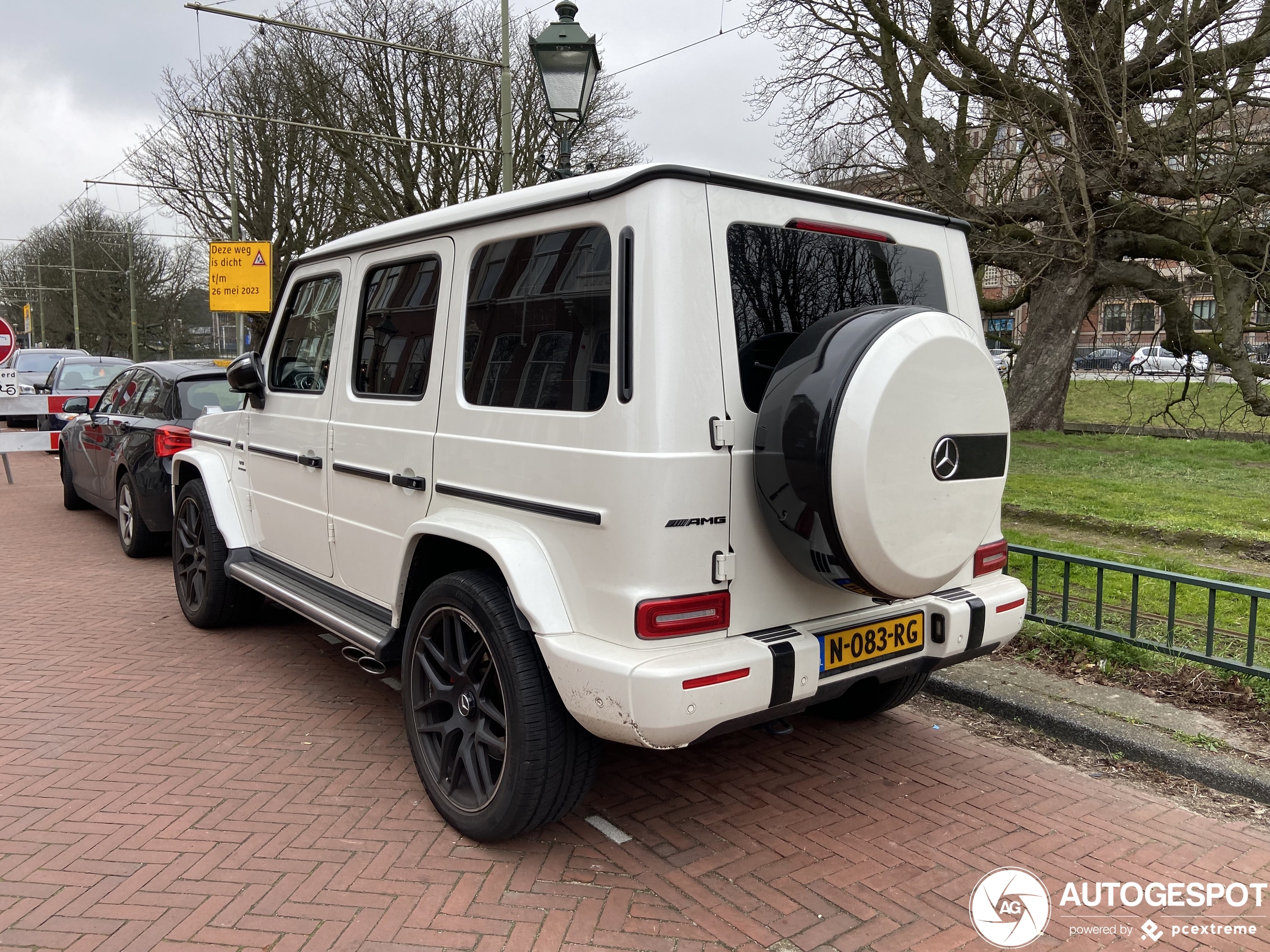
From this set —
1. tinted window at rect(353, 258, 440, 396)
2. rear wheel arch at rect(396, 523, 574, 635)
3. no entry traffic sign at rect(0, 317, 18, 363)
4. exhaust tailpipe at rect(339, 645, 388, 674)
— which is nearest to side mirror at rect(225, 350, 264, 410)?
tinted window at rect(353, 258, 440, 396)

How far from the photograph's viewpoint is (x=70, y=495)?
1025 cm

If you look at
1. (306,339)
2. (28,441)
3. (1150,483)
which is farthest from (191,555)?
(1150,483)

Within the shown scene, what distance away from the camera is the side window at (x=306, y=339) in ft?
14.1

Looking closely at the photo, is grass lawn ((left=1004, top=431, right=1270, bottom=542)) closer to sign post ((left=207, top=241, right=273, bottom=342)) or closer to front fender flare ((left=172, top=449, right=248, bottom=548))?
front fender flare ((left=172, top=449, right=248, bottom=548))

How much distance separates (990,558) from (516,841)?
2014 millimetres

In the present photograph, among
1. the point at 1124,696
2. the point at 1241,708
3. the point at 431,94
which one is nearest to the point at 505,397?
the point at 1124,696

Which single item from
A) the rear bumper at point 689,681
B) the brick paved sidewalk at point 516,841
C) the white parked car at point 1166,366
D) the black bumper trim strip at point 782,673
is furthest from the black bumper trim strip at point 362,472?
the white parked car at point 1166,366

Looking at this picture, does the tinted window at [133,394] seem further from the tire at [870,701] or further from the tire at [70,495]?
the tire at [870,701]

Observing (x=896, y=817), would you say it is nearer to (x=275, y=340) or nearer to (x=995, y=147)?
(x=275, y=340)

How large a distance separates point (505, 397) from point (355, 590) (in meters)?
1.37

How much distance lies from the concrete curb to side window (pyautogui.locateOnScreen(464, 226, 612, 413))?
2.60 metres

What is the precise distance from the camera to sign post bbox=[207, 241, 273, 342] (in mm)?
→ 19359

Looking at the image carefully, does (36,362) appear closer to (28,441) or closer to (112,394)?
(28,441)

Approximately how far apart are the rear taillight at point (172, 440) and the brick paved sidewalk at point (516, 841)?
261 centimetres
